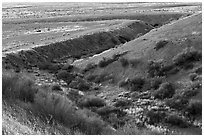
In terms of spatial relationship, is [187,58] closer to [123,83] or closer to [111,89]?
[123,83]

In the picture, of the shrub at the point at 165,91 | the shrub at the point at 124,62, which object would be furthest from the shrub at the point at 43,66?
the shrub at the point at 165,91

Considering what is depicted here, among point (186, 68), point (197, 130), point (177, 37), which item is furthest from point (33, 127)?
point (177, 37)

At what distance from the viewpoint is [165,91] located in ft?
62.5

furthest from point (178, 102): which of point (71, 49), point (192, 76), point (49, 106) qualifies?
point (71, 49)

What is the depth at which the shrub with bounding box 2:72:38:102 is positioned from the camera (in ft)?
42.9

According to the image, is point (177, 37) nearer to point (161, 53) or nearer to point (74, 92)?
point (161, 53)

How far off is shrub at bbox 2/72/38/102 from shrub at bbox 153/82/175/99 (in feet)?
25.2

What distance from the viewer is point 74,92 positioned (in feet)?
71.1

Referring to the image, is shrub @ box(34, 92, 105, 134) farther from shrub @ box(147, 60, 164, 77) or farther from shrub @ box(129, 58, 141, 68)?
shrub @ box(129, 58, 141, 68)

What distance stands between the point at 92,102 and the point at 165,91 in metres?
4.15

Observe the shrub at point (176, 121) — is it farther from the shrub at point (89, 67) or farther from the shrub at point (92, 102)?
the shrub at point (89, 67)

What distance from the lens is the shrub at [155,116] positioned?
16.5m

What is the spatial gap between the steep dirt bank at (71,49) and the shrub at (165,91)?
12592mm

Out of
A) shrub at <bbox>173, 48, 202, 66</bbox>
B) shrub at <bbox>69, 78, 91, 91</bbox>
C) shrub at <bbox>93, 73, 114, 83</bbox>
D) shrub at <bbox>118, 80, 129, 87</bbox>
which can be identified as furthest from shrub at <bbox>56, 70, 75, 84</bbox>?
shrub at <bbox>173, 48, 202, 66</bbox>
